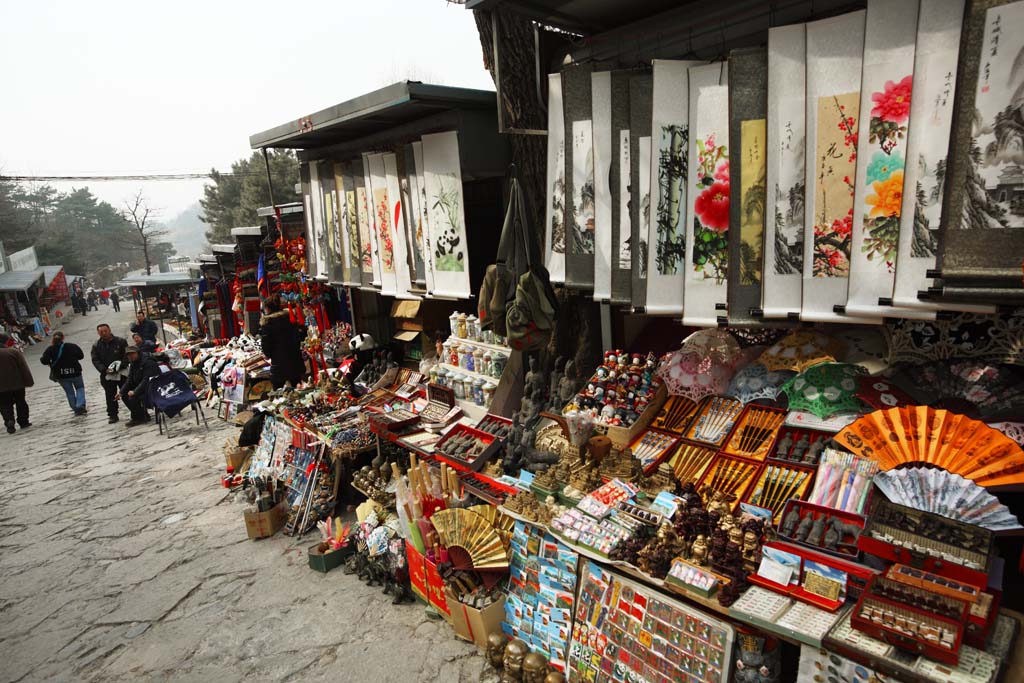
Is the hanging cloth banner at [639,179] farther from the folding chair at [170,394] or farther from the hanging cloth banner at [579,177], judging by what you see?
the folding chair at [170,394]

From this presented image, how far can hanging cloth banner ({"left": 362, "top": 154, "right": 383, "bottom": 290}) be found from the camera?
6.65 m

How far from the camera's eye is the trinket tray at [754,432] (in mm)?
3575

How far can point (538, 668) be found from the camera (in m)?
3.64

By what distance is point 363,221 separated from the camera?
7.02m

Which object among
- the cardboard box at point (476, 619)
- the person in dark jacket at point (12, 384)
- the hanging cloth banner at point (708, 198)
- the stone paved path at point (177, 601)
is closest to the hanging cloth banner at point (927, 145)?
the hanging cloth banner at point (708, 198)

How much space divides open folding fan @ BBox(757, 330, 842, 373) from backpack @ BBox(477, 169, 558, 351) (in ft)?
5.63

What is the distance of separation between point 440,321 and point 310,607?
142 inches

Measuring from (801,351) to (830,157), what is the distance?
4.01 ft

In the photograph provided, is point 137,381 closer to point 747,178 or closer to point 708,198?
point 708,198

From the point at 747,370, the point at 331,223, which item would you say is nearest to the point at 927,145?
the point at 747,370

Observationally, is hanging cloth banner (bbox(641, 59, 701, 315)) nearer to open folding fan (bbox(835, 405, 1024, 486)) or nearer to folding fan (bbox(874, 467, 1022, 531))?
open folding fan (bbox(835, 405, 1024, 486))

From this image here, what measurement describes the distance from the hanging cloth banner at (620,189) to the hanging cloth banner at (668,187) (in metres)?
0.23

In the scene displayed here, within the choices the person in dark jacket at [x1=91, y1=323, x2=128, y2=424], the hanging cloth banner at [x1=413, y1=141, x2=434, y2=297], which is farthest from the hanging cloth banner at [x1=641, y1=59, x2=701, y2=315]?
the person in dark jacket at [x1=91, y1=323, x2=128, y2=424]

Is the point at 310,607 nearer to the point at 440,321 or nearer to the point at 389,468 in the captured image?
the point at 389,468
